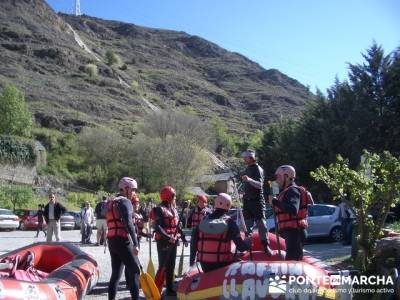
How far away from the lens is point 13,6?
463 ft

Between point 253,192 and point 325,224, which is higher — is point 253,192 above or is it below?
above

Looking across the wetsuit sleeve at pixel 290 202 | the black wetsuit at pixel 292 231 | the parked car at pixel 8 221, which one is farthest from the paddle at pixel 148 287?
the parked car at pixel 8 221

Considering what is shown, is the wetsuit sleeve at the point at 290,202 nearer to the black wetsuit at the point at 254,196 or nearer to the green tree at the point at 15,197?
the black wetsuit at the point at 254,196

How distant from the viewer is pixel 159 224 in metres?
9.59

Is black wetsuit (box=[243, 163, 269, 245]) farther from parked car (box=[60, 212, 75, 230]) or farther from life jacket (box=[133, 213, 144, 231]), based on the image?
parked car (box=[60, 212, 75, 230])

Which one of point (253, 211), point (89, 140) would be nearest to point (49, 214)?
point (253, 211)

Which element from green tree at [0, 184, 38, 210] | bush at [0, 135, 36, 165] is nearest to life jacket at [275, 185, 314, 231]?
green tree at [0, 184, 38, 210]

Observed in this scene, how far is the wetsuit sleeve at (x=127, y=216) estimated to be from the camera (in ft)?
27.6

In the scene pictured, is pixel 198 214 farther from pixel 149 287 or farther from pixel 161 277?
pixel 149 287

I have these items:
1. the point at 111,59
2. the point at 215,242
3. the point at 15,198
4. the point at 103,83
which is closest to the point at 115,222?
the point at 215,242

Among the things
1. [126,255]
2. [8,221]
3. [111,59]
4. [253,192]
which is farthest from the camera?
[111,59]

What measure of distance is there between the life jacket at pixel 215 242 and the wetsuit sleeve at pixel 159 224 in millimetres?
1794

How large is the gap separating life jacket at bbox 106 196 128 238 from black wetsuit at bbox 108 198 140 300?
0.06 metres

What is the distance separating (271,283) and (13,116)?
2700 inches
